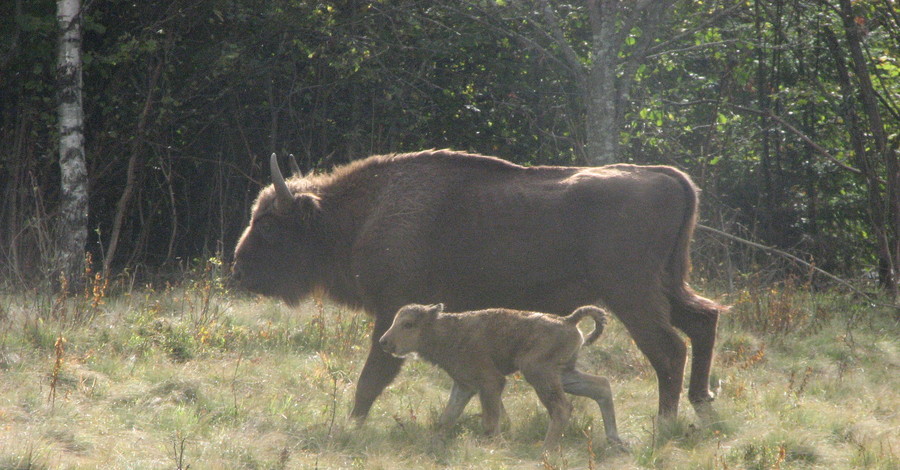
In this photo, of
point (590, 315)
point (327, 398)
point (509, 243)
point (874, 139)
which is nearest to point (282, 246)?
point (327, 398)

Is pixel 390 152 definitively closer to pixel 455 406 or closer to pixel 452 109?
pixel 452 109

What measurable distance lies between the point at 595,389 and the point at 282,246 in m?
2.89

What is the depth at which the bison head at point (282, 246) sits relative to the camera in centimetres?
773

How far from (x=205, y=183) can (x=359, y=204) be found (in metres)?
6.94

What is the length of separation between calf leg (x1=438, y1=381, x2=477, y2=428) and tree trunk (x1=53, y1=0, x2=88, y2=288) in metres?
5.34

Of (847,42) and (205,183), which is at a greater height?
(847,42)

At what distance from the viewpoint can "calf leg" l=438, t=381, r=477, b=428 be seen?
21.5ft

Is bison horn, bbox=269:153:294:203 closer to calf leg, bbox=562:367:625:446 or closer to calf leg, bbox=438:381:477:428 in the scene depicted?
calf leg, bbox=438:381:477:428

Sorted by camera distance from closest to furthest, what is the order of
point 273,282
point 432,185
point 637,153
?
point 432,185 → point 273,282 → point 637,153

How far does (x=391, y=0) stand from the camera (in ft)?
44.5

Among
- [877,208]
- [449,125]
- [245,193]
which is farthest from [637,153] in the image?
[245,193]

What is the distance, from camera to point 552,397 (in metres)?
6.10

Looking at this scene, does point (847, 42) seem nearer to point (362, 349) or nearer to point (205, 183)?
point (362, 349)

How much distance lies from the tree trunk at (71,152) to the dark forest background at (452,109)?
49 centimetres
